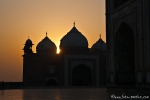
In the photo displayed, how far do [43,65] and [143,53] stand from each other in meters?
20.0

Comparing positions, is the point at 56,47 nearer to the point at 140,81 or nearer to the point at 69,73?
the point at 69,73

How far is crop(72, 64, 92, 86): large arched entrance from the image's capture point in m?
35.1

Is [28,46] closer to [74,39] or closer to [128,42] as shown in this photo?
[74,39]

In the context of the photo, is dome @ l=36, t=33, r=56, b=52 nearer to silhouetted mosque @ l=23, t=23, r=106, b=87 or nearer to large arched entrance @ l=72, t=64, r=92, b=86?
silhouetted mosque @ l=23, t=23, r=106, b=87

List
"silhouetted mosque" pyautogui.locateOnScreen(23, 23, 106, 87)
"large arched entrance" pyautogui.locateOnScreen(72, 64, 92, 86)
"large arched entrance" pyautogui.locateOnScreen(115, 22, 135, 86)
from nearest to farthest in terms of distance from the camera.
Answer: "large arched entrance" pyautogui.locateOnScreen(115, 22, 135, 86), "silhouetted mosque" pyautogui.locateOnScreen(23, 23, 106, 87), "large arched entrance" pyautogui.locateOnScreen(72, 64, 92, 86)

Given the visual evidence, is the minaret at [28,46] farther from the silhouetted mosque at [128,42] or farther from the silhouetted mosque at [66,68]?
the silhouetted mosque at [128,42]

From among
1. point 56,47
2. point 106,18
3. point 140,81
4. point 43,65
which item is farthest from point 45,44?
point 140,81

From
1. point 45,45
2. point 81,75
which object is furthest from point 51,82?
point 45,45

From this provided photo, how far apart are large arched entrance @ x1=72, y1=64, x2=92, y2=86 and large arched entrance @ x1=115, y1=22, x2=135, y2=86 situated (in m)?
15.9

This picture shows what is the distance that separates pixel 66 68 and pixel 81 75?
68.3 inches

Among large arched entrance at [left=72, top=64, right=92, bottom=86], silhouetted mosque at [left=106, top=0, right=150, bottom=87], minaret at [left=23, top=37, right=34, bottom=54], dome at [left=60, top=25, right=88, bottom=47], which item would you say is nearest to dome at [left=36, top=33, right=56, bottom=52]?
minaret at [left=23, top=37, right=34, bottom=54]

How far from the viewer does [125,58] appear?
19.0 meters

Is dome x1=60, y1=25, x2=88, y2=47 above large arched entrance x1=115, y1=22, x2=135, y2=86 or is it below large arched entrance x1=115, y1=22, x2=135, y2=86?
above

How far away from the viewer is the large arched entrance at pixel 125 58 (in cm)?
1883
